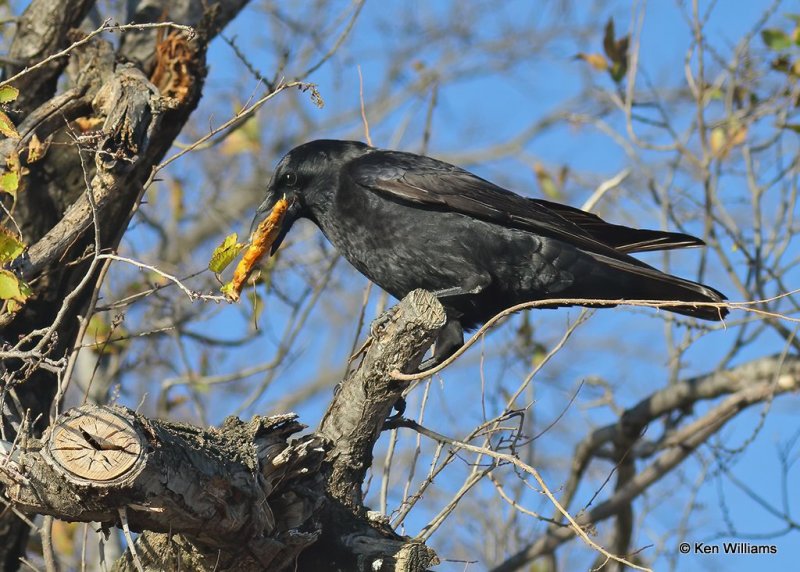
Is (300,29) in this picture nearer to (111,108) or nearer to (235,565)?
(111,108)

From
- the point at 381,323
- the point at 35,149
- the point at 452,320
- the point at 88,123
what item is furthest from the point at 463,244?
the point at 35,149

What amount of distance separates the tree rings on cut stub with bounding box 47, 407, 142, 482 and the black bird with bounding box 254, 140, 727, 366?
6.77 ft

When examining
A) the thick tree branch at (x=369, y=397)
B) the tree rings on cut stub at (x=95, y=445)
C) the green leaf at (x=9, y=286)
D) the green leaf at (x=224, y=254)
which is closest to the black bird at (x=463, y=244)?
the thick tree branch at (x=369, y=397)

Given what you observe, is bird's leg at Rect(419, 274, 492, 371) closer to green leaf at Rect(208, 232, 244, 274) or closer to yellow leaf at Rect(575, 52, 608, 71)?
green leaf at Rect(208, 232, 244, 274)

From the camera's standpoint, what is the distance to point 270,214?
15.3 ft

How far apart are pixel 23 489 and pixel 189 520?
1.50 feet

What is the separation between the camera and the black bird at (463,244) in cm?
442

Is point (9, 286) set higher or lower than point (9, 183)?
lower

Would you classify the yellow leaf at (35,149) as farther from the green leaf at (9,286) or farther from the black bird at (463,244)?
the green leaf at (9,286)

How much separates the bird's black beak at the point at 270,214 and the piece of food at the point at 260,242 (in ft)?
0.09

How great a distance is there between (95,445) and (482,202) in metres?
2.55

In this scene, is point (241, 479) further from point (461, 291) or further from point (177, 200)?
point (177, 200)

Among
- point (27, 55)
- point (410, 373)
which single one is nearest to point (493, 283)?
point (410, 373)

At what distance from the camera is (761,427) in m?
4.88
